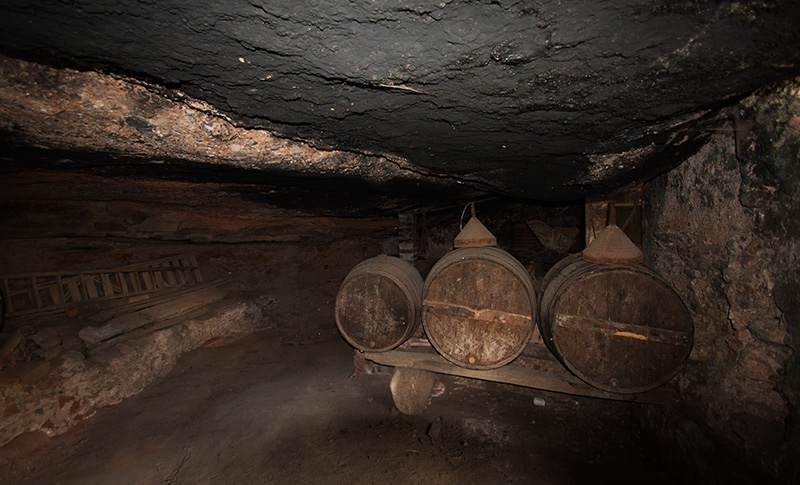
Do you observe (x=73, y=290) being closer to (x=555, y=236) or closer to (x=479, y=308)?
(x=479, y=308)

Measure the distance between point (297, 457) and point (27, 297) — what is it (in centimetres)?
434

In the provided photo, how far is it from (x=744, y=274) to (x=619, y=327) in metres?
0.85

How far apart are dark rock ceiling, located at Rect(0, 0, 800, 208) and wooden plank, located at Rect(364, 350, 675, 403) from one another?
200cm

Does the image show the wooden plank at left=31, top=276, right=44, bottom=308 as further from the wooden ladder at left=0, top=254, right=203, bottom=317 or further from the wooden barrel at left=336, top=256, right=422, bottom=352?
the wooden barrel at left=336, top=256, right=422, bottom=352

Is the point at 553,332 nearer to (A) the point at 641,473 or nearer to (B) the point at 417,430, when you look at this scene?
(A) the point at 641,473

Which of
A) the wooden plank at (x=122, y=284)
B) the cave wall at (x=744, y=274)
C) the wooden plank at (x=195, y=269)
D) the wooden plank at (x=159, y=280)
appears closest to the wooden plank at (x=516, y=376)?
the cave wall at (x=744, y=274)

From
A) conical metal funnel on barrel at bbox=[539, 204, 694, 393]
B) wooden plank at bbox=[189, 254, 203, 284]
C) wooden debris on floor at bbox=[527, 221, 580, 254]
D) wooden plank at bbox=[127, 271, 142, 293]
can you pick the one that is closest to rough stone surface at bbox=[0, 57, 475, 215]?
conical metal funnel on barrel at bbox=[539, 204, 694, 393]

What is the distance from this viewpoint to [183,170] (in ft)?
8.98

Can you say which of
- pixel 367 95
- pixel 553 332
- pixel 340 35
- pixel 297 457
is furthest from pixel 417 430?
pixel 340 35

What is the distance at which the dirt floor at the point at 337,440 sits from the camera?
9.53ft

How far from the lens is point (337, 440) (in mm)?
3367

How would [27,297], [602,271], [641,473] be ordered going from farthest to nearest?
[27,297] < [641,473] < [602,271]

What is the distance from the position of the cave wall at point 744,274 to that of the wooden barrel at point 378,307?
243 cm

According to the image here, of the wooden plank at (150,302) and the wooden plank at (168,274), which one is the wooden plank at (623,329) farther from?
the wooden plank at (168,274)
